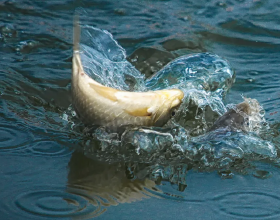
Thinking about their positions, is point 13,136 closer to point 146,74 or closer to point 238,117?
point 238,117

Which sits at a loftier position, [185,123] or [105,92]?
[185,123]

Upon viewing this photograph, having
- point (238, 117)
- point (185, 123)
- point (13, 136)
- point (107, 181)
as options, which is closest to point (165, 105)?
point (107, 181)

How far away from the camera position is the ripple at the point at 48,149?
3184 millimetres

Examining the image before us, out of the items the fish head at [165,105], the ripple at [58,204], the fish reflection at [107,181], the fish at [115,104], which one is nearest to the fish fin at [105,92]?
the fish at [115,104]

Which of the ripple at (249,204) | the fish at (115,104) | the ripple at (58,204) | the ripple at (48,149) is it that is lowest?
the ripple at (58,204)

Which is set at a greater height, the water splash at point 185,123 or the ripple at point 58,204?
the water splash at point 185,123

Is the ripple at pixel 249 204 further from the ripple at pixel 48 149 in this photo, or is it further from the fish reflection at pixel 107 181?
the ripple at pixel 48 149

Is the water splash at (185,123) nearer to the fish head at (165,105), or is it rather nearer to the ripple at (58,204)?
the fish head at (165,105)

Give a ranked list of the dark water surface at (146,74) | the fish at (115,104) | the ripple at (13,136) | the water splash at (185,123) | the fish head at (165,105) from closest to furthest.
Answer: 1. the dark water surface at (146,74)
2. the fish at (115,104)
3. the fish head at (165,105)
4. the water splash at (185,123)
5. the ripple at (13,136)

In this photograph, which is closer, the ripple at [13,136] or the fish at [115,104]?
the fish at [115,104]

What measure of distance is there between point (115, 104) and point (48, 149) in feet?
2.23

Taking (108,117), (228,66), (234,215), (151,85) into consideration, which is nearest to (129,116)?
(108,117)

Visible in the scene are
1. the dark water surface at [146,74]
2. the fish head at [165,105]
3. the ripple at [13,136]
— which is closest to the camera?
the dark water surface at [146,74]

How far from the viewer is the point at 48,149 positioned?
3.24 meters
